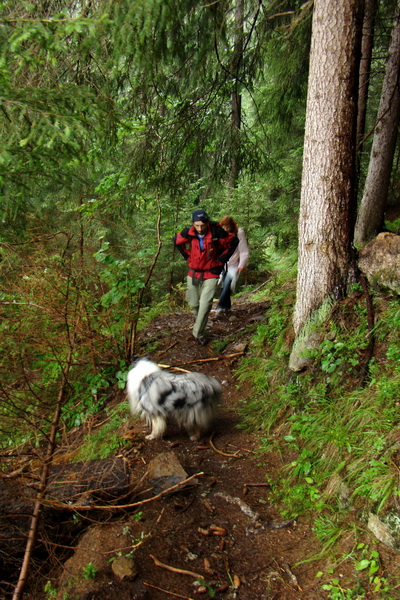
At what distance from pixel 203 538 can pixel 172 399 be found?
1.50 metres

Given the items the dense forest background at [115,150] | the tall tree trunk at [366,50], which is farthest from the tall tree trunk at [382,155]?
the tall tree trunk at [366,50]

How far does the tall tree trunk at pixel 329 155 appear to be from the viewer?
13.2 ft

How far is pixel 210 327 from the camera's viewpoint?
7.60 meters

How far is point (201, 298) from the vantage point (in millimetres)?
6508

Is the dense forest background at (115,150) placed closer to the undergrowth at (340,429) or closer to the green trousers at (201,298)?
the undergrowth at (340,429)

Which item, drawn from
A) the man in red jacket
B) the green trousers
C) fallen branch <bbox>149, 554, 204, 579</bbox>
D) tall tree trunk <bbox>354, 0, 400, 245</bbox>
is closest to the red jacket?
the man in red jacket

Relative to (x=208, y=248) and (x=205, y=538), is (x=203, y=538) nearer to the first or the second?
(x=205, y=538)

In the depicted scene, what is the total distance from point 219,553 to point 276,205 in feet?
36.4

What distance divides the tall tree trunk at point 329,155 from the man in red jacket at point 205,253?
1887 mm

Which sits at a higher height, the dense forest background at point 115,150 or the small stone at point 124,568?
the dense forest background at point 115,150

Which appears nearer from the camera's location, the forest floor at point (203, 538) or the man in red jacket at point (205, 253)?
the forest floor at point (203, 538)

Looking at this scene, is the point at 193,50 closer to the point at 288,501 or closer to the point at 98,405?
the point at 98,405

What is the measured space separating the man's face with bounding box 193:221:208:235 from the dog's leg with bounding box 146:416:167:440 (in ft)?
10.5

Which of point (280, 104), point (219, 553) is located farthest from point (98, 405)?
point (280, 104)
